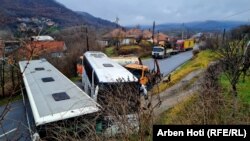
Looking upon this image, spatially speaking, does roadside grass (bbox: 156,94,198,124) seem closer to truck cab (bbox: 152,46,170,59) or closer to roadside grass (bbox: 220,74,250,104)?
roadside grass (bbox: 220,74,250,104)

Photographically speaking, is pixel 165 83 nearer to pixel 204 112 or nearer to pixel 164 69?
pixel 164 69

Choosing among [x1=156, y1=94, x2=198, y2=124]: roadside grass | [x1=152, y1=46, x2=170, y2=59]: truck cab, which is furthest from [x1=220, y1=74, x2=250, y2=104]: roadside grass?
[x1=152, y1=46, x2=170, y2=59]: truck cab

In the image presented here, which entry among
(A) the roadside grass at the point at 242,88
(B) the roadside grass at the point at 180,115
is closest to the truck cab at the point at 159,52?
(A) the roadside grass at the point at 242,88

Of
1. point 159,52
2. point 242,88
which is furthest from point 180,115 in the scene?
point 159,52

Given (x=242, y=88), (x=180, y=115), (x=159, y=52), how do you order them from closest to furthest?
1. (x=180, y=115)
2. (x=242, y=88)
3. (x=159, y=52)

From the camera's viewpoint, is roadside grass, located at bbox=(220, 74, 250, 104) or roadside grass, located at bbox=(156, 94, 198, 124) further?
roadside grass, located at bbox=(220, 74, 250, 104)

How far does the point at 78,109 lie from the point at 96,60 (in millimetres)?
10310

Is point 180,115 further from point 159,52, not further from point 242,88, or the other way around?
point 159,52

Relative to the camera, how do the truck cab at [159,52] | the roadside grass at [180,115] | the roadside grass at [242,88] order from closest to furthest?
the roadside grass at [180,115] < the roadside grass at [242,88] < the truck cab at [159,52]

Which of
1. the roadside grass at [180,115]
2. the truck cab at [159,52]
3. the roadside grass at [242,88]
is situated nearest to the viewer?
the roadside grass at [180,115]

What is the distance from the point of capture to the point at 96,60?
2186 centimetres

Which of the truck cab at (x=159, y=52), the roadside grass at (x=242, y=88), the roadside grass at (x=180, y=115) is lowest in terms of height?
the truck cab at (x=159, y=52)

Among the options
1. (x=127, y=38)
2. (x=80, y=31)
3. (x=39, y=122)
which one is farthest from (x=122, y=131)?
(x=127, y=38)

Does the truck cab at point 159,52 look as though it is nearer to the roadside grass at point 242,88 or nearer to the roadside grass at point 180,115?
the roadside grass at point 242,88
